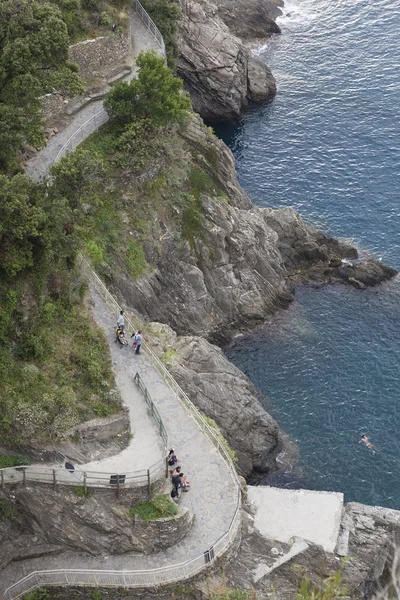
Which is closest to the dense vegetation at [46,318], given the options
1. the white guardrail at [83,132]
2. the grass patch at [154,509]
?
the grass patch at [154,509]

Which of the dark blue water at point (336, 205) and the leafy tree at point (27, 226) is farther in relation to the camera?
the dark blue water at point (336, 205)

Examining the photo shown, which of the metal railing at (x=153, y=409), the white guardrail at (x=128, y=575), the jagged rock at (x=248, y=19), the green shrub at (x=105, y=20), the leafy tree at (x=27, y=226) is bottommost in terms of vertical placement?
the white guardrail at (x=128, y=575)

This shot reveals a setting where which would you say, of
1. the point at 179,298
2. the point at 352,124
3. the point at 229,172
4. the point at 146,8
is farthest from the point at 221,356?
the point at 352,124

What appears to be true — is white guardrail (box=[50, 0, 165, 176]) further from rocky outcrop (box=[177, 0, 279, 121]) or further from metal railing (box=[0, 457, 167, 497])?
rocky outcrop (box=[177, 0, 279, 121])

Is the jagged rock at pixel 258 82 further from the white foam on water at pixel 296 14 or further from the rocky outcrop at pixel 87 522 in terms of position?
the rocky outcrop at pixel 87 522

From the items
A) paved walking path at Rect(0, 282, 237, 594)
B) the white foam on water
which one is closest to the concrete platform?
paved walking path at Rect(0, 282, 237, 594)
